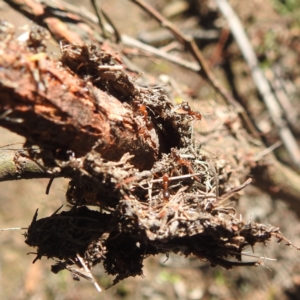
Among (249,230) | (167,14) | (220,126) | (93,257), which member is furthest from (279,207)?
(93,257)

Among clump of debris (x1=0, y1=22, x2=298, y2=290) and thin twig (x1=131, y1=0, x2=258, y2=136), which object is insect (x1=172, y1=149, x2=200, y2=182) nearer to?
clump of debris (x1=0, y1=22, x2=298, y2=290)

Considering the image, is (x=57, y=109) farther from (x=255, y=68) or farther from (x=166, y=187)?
(x=255, y=68)

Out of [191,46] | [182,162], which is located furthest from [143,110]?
[191,46]

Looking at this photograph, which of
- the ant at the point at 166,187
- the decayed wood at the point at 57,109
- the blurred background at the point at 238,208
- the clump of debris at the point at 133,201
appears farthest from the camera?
the blurred background at the point at 238,208

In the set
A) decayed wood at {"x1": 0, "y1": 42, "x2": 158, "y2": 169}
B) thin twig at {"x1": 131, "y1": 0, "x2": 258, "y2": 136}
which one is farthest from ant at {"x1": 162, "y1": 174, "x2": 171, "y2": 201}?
thin twig at {"x1": 131, "y1": 0, "x2": 258, "y2": 136}

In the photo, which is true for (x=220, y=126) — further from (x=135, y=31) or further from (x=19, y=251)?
(x=19, y=251)

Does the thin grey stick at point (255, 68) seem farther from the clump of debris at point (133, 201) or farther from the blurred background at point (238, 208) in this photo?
the clump of debris at point (133, 201)

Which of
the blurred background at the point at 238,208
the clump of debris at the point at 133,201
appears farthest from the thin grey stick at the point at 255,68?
the clump of debris at the point at 133,201
